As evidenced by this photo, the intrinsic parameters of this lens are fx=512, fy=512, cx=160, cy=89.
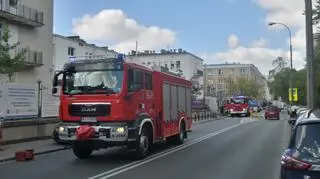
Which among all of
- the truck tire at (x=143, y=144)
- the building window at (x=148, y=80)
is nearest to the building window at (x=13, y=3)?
the building window at (x=148, y=80)

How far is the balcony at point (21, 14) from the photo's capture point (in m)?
37.9

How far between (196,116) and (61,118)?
1491 inches

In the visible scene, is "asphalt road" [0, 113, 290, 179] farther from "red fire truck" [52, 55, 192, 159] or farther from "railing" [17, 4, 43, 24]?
"railing" [17, 4, 43, 24]

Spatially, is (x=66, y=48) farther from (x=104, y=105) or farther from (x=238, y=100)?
(x=104, y=105)

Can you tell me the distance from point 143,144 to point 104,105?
1876 mm

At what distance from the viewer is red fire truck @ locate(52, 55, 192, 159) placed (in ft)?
48.3

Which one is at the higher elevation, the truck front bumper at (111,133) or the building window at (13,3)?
the building window at (13,3)

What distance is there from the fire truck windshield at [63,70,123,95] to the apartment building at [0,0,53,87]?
22.9m

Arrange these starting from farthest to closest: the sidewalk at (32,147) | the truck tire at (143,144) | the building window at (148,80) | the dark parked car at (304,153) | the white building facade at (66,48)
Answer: the white building facade at (66,48) → the sidewalk at (32,147) → the building window at (148,80) → the truck tire at (143,144) → the dark parked car at (304,153)

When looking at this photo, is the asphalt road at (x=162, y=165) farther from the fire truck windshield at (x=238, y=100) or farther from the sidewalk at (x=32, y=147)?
the fire truck windshield at (x=238, y=100)

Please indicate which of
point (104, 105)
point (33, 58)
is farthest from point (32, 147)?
point (33, 58)

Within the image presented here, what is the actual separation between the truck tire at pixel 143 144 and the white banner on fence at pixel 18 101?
24.6 feet

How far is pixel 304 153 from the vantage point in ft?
19.8

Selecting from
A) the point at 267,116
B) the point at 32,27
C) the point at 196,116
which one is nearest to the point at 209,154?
the point at 32,27
